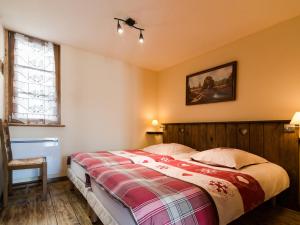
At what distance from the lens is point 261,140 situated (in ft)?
7.85

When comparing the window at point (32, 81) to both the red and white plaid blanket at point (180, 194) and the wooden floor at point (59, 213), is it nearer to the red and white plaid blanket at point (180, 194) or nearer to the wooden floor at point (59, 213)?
the wooden floor at point (59, 213)

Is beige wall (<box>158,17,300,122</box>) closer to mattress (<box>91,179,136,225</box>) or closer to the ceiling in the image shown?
the ceiling

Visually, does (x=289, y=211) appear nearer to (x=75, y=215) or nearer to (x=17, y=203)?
(x=75, y=215)

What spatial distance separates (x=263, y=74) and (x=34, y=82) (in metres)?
3.57

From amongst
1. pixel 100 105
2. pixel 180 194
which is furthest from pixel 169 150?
pixel 180 194

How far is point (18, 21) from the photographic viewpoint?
244 centimetres

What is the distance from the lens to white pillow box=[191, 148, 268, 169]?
201 centimetres

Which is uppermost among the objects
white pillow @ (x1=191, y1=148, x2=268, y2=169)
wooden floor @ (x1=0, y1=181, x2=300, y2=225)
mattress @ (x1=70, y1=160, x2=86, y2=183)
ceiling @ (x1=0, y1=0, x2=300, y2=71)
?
ceiling @ (x1=0, y1=0, x2=300, y2=71)

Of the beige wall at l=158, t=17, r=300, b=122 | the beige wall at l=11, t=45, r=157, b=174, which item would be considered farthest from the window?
the beige wall at l=158, t=17, r=300, b=122

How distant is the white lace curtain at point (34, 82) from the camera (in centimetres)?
277

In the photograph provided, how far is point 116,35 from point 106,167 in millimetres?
2018

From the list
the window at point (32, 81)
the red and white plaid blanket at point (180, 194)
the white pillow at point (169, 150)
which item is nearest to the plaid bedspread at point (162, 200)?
the red and white plaid blanket at point (180, 194)

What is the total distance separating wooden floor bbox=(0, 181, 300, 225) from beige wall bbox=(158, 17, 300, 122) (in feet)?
3.90

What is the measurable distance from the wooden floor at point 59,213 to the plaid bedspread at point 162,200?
0.69m
